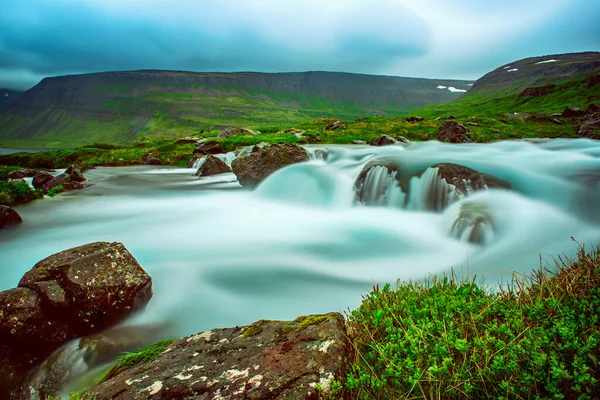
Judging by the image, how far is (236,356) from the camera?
3.33 metres

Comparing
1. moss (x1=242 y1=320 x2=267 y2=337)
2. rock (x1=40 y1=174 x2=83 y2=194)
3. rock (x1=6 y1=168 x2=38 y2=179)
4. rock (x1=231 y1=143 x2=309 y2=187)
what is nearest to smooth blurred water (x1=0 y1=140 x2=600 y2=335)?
rock (x1=231 y1=143 x2=309 y2=187)

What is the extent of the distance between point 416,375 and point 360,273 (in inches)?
243

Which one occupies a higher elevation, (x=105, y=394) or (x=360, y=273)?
(x=105, y=394)

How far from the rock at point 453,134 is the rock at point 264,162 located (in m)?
17.1

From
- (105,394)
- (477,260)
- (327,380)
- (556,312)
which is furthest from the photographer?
(477,260)

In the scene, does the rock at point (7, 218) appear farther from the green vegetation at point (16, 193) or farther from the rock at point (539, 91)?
the rock at point (539, 91)

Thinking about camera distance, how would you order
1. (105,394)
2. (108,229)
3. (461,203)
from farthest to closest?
1. (108,229)
2. (461,203)
3. (105,394)

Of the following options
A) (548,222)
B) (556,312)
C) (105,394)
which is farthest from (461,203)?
(105,394)

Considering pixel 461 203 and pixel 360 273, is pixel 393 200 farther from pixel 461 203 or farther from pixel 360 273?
pixel 360 273

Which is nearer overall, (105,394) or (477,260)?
(105,394)

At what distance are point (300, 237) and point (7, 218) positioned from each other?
11240 millimetres

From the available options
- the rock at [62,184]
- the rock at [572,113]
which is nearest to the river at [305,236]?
the rock at [62,184]

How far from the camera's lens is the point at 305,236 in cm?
1179

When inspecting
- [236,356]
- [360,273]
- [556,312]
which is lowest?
[360,273]
